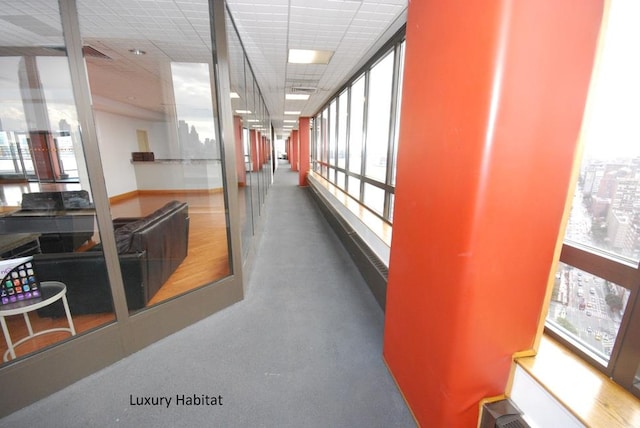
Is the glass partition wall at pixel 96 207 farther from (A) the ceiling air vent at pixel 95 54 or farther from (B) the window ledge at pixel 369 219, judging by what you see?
(B) the window ledge at pixel 369 219

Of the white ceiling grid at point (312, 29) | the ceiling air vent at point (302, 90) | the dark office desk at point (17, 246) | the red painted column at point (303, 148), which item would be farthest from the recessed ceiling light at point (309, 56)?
the red painted column at point (303, 148)

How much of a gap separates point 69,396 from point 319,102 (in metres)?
8.03

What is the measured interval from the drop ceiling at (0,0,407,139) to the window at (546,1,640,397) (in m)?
2.00

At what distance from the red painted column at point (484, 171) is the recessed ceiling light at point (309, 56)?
2762mm

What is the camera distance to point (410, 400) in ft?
5.41

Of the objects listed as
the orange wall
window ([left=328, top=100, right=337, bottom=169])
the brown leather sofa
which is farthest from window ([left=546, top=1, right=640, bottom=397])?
window ([left=328, top=100, right=337, bottom=169])

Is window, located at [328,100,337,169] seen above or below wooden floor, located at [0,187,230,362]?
above

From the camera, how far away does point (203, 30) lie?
3.07 meters

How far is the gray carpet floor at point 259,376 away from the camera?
1611mm

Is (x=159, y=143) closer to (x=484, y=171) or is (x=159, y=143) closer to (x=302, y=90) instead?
(x=302, y=90)

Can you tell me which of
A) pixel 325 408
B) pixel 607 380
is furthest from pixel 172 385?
pixel 607 380

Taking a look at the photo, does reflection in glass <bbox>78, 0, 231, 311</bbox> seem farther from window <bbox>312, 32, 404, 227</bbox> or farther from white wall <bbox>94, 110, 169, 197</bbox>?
window <bbox>312, 32, 404, 227</bbox>

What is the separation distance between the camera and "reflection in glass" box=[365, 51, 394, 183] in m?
3.78

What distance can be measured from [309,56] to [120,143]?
766cm
